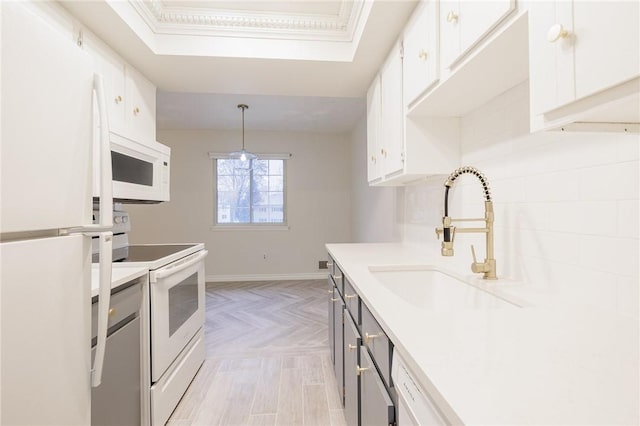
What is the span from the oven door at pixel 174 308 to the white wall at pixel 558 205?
1.57 meters

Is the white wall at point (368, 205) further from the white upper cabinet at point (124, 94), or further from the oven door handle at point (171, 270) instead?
the white upper cabinet at point (124, 94)

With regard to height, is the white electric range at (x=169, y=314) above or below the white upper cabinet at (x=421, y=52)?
below

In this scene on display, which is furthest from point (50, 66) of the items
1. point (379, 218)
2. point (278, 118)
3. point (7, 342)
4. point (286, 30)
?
point (278, 118)

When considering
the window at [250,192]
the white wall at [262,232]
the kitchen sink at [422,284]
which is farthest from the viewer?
the window at [250,192]

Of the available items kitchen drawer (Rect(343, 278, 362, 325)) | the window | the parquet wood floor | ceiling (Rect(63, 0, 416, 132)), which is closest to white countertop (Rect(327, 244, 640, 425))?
kitchen drawer (Rect(343, 278, 362, 325))

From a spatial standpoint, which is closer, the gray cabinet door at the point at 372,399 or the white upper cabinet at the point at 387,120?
the gray cabinet door at the point at 372,399

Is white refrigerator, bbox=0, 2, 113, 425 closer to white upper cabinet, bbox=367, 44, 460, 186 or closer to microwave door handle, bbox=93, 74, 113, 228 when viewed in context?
microwave door handle, bbox=93, 74, 113, 228

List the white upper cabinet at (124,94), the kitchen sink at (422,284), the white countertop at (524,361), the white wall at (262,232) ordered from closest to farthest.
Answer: the white countertop at (524,361)
the kitchen sink at (422,284)
the white upper cabinet at (124,94)
the white wall at (262,232)

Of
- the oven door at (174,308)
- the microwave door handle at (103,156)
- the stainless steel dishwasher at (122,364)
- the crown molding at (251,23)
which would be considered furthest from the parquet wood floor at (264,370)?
the crown molding at (251,23)

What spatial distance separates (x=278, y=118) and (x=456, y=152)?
3.35 m

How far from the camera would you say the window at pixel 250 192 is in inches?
214

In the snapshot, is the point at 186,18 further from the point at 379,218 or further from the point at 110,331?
the point at 379,218

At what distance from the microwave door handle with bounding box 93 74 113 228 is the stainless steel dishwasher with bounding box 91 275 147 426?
0.43 metres

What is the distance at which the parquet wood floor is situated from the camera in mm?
1853
